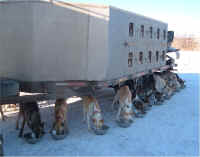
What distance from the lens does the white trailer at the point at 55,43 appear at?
238 inches

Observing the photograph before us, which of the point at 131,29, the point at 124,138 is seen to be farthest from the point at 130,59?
the point at 124,138

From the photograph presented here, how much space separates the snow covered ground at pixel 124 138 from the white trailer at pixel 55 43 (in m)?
1.72

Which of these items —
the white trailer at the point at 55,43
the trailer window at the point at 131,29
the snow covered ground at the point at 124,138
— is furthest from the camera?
the trailer window at the point at 131,29

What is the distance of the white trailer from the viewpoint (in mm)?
6035

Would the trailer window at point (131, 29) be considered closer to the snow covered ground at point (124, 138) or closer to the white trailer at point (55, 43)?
the white trailer at point (55, 43)

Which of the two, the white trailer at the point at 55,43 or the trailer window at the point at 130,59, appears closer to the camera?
the white trailer at the point at 55,43

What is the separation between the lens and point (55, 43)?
620 cm

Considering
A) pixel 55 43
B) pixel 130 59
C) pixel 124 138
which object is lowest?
pixel 124 138

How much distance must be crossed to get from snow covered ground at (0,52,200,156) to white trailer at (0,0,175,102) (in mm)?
1716

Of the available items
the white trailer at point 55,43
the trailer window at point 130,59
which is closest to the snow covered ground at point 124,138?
the white trailer at point 55,43

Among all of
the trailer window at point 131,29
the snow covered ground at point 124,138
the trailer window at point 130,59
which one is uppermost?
the trailer window at point 131,29

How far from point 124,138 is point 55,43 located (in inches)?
146

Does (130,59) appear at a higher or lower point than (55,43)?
lower

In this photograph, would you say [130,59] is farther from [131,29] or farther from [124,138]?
[124,138]
